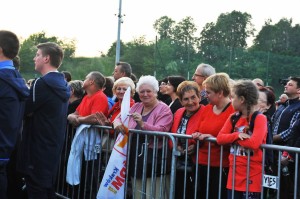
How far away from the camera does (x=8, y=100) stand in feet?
13.6

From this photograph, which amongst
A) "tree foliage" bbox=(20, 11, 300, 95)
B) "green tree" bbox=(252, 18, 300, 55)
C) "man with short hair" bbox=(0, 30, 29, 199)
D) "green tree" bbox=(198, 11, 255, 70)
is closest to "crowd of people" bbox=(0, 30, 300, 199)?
"man with short hair" bbox=(0, 30, 29, 199)

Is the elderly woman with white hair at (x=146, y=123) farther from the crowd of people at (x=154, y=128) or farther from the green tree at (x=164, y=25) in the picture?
the green tree at (x=164, y=25)

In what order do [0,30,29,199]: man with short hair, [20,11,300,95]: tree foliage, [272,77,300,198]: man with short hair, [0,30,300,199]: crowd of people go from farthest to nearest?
[20,11,300,95]: tree foliage
[272,77,300,198]: man with short hair
[0,30,29,199]: man with short hair
[0,30,300,199]: crowd of people

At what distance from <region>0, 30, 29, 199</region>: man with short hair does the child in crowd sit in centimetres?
195

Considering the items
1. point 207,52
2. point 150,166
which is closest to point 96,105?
point 150,166

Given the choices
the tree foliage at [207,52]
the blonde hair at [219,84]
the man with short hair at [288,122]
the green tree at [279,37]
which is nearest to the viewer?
the blonde hair at [219,84]

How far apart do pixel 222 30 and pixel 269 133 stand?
292ft

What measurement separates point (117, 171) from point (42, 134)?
0.96m

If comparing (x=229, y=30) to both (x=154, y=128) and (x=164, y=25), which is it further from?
(x=154, y=128)

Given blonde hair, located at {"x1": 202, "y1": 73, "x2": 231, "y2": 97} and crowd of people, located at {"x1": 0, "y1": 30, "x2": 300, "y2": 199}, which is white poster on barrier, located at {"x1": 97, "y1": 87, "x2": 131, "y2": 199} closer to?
crowd of people, located at {"x1": 0, "y1": 30, "x2": 300, "y2": 199}

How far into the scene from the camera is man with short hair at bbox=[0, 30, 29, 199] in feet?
13.5

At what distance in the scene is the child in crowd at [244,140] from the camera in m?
3.88

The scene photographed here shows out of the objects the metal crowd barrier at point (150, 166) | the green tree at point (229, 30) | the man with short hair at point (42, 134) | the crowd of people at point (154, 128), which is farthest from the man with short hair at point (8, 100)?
the green tree at point (229, 30)

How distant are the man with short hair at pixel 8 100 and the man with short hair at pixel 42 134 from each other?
0.67 feet
